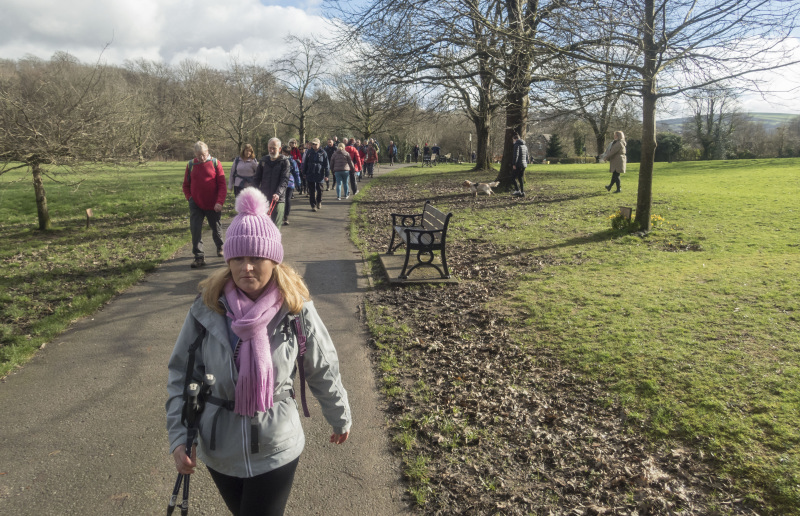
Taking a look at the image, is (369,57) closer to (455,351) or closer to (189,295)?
(189,295)

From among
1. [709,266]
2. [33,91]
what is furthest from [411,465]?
[33,91]

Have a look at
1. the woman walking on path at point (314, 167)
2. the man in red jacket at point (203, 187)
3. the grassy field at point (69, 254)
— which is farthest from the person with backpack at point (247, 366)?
the woman walking on path at point (314, 167)

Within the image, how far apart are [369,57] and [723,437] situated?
1086 cm

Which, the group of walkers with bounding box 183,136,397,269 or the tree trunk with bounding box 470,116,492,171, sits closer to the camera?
the group of walkers with bounding box 183,136,397,269

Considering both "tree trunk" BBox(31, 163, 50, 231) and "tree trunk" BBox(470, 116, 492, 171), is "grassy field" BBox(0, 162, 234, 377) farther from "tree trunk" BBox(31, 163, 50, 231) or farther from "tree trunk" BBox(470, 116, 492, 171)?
"tree trunk" BBox(470, 116, 492, 171)

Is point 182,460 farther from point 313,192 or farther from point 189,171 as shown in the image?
point 313,192

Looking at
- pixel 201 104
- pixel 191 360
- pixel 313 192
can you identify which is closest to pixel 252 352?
pixel 191 360

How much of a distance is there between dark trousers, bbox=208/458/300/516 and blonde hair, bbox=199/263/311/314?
0.67 meters

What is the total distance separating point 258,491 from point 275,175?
8266mm

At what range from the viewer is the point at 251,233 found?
219 centimetres

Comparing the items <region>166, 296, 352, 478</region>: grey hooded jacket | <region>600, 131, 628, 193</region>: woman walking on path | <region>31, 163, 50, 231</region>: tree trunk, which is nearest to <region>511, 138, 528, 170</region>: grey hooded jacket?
<region>600, 131, 628, 193</region>: woman walking on path

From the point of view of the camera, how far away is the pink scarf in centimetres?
206

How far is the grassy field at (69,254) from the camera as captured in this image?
20.5ft

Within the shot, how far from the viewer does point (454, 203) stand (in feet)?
52.9
